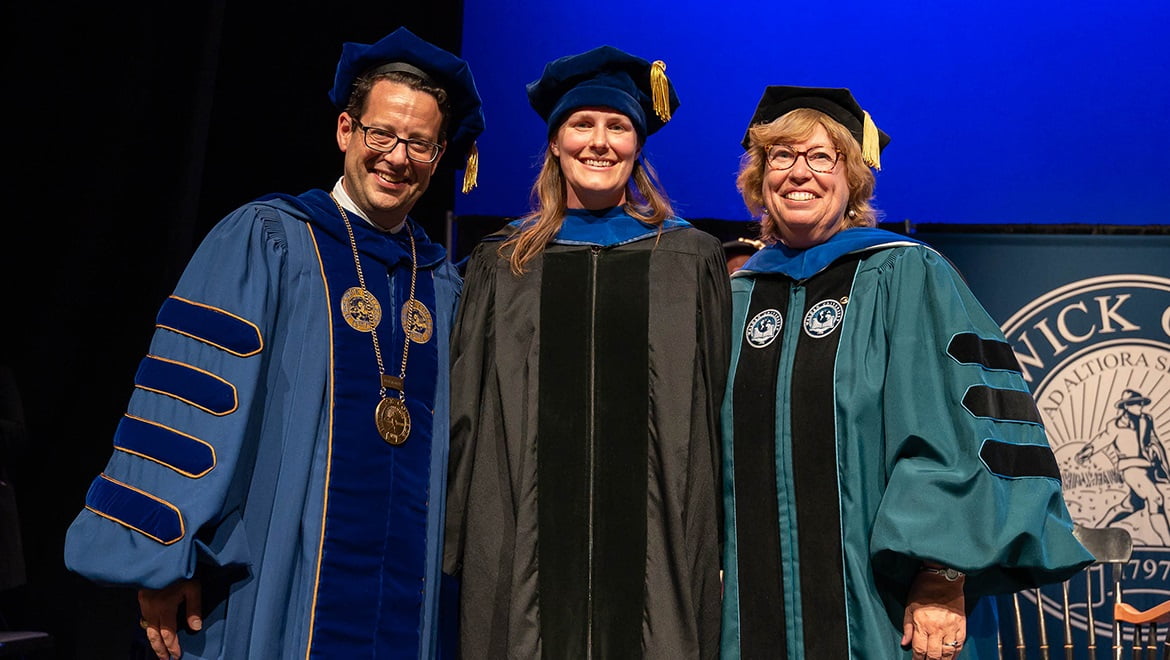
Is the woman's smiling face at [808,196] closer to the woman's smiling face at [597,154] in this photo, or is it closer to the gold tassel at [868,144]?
the gold tassel at [868,144]

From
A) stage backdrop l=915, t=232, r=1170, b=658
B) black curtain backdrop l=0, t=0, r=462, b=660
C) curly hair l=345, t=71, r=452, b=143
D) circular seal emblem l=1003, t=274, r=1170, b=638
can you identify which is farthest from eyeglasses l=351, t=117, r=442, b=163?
circular seal emblem l=1003, t=274, r=1170, b=638

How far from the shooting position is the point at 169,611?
2.12m

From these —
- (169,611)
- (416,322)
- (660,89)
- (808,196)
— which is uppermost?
(660,89)

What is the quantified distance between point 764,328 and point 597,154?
1.99 ft

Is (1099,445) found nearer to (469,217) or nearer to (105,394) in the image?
(469,217)

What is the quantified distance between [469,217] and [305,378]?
2.39 meters

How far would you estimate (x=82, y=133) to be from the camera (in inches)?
153

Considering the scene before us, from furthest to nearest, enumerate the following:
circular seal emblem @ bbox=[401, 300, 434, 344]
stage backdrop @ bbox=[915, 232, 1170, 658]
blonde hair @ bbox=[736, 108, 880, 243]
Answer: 1. stage backdrop @ bbox=[915, 232, 1170, 658]
2. blonde hair @ bbox=[736, 108, 880, 243]
3. circular seal emblem @ bbox=[401, 300, 434, 344]

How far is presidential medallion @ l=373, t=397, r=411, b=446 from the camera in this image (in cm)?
240

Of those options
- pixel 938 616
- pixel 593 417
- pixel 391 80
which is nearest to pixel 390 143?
pixel 391 80

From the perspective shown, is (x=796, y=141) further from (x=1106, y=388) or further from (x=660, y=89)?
(x=1106, y=388)

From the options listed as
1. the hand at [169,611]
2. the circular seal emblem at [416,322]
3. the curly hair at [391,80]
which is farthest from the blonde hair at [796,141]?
the hand at [169,611]

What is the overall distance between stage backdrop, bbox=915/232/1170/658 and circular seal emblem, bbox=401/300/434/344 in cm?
286

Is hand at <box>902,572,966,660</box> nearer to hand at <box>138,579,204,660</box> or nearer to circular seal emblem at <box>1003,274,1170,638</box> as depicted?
hand at <box>138,579,204,660</box>
